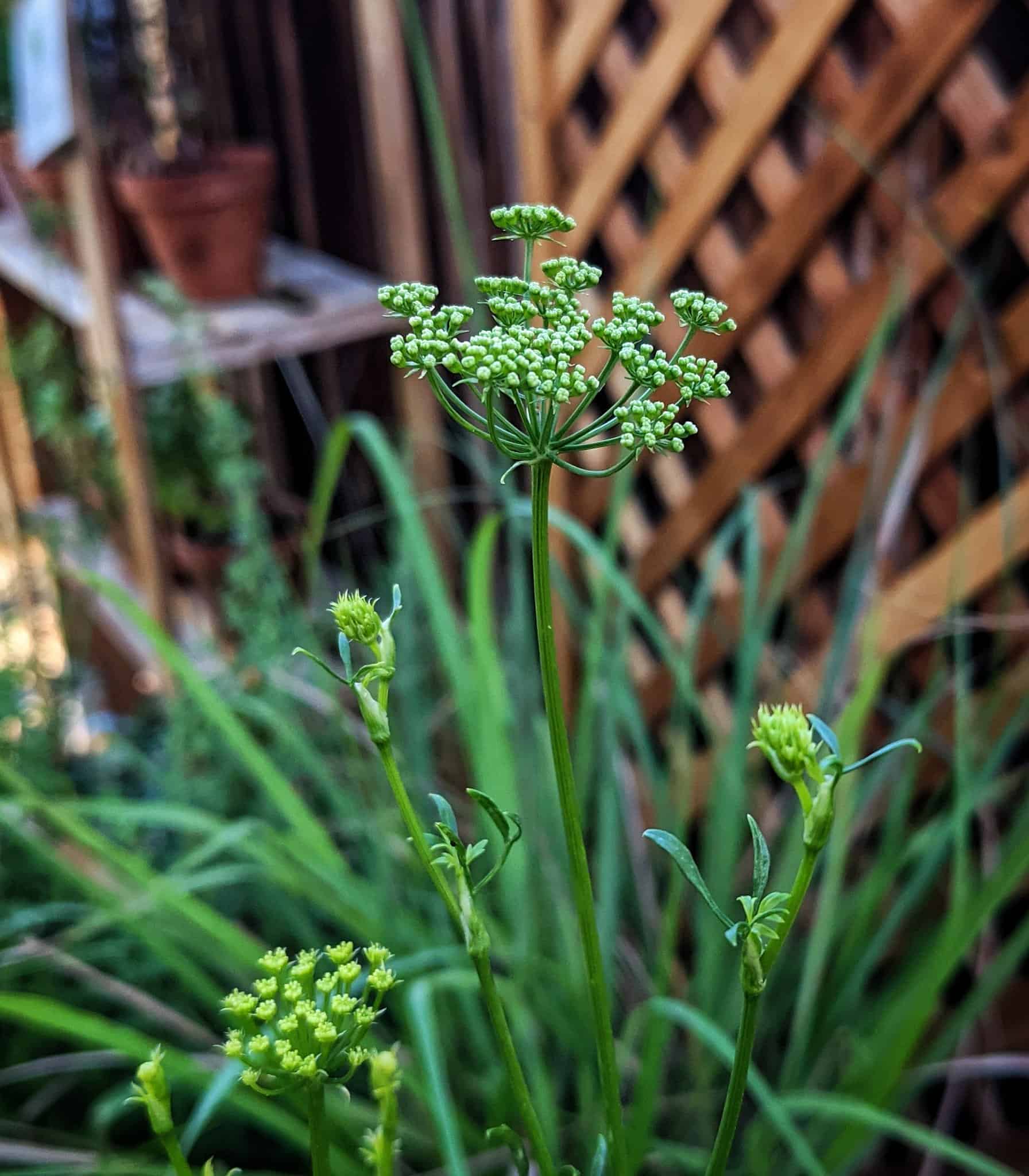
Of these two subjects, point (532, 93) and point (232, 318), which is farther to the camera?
point (232, 318)

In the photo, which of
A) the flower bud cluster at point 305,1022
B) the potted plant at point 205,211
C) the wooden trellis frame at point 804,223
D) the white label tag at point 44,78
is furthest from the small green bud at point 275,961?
the potted plant at point 205,211

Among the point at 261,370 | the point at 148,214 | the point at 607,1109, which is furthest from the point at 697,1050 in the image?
the point at 261,370

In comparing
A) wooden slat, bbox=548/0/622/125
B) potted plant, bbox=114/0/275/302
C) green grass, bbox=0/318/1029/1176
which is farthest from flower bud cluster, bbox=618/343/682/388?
potted plant, bbox=114/0/275/302

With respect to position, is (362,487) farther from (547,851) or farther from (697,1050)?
(697,1050)

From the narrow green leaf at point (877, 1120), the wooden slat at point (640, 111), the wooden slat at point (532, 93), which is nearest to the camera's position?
the narrow green leaf at point (877, 1120)

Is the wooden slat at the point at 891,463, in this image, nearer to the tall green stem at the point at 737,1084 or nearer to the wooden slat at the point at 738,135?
the wooden slat at the point at 738,135

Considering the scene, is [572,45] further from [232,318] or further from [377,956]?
[377,956]

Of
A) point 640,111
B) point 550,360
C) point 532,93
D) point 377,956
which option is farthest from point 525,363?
point 532,93
